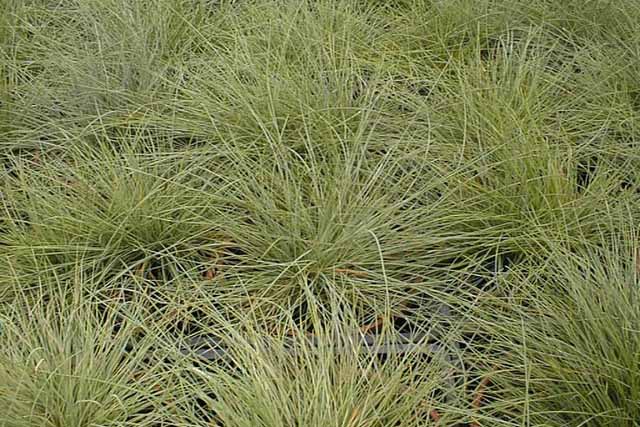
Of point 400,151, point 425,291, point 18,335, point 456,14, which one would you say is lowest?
point 18,335

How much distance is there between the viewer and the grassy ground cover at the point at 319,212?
1.64 m

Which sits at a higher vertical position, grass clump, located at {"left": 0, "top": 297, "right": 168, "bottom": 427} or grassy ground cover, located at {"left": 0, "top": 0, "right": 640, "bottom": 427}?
grassy ground cover, located at {"left": 0, "top": 0, "right": 640, "bottom": 427}

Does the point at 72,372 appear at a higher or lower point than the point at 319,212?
lower

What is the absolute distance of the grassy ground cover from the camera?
164 cm

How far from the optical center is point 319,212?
203 cm

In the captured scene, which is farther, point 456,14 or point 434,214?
point 456,14

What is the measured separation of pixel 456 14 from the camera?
2.79 m

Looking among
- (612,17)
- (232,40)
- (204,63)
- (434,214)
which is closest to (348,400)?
(434,214)

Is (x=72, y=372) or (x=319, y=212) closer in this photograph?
(x=72, y=372)

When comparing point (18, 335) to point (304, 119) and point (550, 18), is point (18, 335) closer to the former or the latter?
point (304, 119)

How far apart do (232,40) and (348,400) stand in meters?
1.56

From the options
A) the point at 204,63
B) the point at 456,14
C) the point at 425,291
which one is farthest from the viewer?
the point at 456,14

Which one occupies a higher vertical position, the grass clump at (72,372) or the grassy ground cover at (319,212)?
the grassy ground cover at (319,212)

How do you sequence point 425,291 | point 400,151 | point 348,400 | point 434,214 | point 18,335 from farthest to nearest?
1. point 400,151
2. point 434,214
3. point 425,291
4. point 18,335
5. point 348,400
